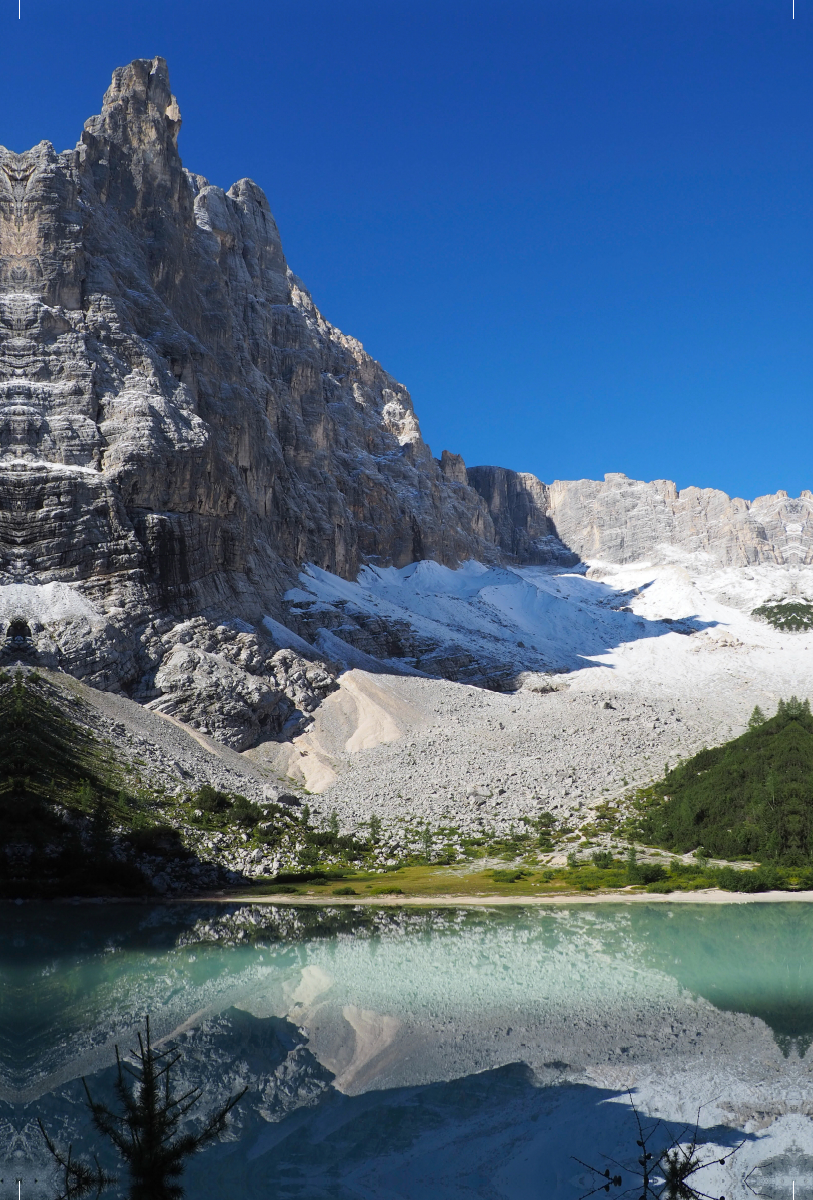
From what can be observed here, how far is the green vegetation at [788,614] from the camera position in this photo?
17062 cm

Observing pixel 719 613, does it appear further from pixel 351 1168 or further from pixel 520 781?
pixel 351 1168

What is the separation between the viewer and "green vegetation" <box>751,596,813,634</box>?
560 ft

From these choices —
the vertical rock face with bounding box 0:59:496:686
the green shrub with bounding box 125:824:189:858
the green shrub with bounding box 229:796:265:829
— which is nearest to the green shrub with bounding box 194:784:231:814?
the green shrub with bounding box 229:796:265:829

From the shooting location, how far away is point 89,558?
6900 cm

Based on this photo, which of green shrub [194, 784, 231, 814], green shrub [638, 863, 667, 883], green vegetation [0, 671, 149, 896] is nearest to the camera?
green vegetation [0, 671, 149, 896]

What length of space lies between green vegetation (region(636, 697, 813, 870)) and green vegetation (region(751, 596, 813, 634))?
121879 millimetres

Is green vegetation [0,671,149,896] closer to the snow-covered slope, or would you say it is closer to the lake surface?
the lake surface

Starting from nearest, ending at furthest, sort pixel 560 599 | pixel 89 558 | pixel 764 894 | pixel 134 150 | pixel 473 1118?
pixel 473 1118, pixel 764 894, pixel 89 558, pixel 134 150, pixel 560 599

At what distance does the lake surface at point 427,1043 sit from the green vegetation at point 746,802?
1340 centimetres

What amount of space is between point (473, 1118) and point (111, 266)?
88.8 metres

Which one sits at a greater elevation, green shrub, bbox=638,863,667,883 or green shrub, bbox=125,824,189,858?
green shrub, bbox=125,824,189,858

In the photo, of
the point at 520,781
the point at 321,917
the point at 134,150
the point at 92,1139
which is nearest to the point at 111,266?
the point at 134,150

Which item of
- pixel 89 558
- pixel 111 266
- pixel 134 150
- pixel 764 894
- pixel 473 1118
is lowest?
pixel 764 894

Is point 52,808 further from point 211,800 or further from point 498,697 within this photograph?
point 498,697
